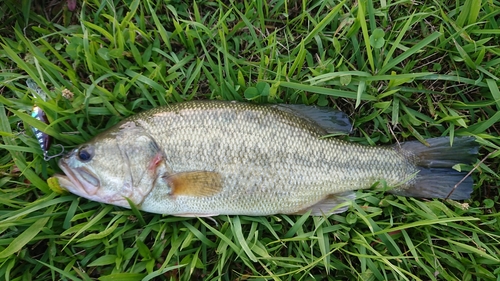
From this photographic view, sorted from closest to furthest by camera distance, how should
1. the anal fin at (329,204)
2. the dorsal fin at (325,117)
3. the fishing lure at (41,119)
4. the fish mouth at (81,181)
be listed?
the fish mouth at (81,181) → the fishing lure at (41,119) → the anal fin at (329,204) → the dorsal fin at (325,117)

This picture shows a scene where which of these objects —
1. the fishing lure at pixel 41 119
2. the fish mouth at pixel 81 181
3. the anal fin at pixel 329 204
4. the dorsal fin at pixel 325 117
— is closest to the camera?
the fish mouth at pixel 81 181

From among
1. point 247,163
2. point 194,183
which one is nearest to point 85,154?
point 194,183

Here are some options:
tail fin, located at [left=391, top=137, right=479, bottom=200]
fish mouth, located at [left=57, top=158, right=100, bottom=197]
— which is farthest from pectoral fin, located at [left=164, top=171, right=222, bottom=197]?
tail fin, located at [left=391, top=137, right=479, bottom=200]

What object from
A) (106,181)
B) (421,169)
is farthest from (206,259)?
(421,169)

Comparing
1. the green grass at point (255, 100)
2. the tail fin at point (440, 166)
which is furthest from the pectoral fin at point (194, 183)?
the tail fin at point (440, 166)

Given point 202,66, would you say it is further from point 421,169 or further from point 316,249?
point 421,169

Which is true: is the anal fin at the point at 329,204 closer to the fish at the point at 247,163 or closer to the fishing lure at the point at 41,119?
the fish at the point at 247,163

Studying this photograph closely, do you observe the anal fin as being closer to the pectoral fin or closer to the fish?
the fish
